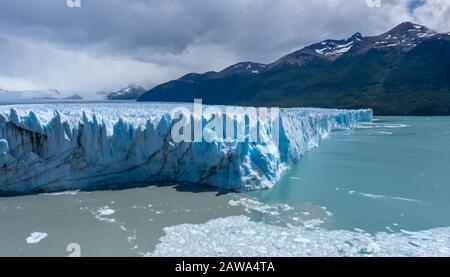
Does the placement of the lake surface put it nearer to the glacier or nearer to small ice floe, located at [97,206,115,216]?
small ice floe, located at [97,206,115,216]

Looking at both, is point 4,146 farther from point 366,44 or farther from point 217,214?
point 366,44

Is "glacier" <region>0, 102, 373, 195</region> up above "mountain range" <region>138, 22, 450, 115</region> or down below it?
below

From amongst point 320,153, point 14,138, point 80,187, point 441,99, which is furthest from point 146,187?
point 441,99

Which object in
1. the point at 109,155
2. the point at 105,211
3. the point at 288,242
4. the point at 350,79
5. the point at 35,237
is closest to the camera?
the point at 288,242

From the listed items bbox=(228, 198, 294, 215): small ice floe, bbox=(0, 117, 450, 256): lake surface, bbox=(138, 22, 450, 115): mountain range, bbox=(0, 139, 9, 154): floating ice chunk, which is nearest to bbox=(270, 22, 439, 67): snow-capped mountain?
bbox=(138, 22, 450, 115): mountain range

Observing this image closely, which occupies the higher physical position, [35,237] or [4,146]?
[4,146]

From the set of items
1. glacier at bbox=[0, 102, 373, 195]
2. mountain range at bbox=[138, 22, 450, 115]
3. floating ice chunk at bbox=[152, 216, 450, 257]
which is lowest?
floating ice chunk at bbox=[152, 216, 450, 257]

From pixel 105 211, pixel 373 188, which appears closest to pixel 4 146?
pixel 105 211
